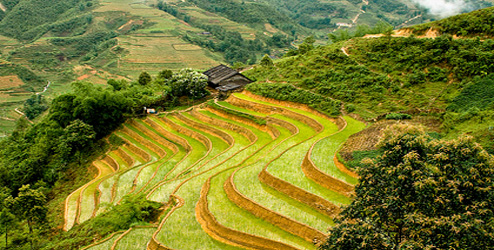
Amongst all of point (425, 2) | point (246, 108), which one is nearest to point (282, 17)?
point (425, 2)

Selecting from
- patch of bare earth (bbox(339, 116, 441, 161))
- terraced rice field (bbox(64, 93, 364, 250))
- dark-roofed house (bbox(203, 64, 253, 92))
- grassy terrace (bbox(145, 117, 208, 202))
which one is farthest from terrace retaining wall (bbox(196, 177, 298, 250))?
dark-roofed house (bbox(203, 64, 253, 92))

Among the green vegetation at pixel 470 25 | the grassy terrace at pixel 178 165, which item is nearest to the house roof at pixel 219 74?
the grassy terrace at pixel 178 165

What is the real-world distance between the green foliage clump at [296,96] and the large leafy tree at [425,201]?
1962 cm

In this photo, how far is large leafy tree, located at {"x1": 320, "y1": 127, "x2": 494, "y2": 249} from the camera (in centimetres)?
803

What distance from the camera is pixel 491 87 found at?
2239 centimetres

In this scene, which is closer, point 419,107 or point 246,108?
point 419,107

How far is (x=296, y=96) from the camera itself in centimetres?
3375

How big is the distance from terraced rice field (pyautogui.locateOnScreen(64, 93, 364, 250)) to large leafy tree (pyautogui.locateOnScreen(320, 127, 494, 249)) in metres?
5.38

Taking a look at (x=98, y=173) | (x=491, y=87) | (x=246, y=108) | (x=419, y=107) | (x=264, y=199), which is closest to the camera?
(x=264, y=199)

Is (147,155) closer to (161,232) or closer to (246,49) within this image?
(161,232)

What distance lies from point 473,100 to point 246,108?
2084 centimetres

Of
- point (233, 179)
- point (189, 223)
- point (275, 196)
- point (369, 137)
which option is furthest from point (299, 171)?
point (189, 223)

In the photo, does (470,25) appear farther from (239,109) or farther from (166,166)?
(166,166)

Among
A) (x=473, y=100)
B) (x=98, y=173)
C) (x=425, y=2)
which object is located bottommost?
(x=98, y=173)
